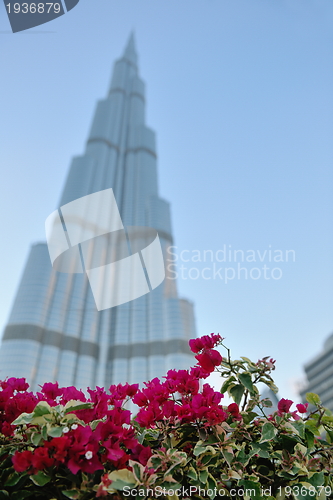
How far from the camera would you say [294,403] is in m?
0.96

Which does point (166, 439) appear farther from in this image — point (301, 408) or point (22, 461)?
point (301, 408)

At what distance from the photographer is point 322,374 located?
132 feet

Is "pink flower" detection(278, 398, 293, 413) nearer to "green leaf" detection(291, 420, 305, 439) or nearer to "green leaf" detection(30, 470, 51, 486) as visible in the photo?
"green leaf" detection(291, 420, 305, 439)

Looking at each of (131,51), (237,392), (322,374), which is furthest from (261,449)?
(131,51)

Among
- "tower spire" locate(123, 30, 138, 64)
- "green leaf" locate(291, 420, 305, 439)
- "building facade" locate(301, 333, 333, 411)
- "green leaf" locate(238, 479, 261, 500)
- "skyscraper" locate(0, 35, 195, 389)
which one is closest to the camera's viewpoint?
"green leaf" locate(238, 479, 261, 500)

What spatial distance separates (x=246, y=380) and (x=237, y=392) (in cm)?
5

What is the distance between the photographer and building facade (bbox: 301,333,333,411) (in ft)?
125

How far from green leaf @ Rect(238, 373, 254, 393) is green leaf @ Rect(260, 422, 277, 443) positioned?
0.28ft

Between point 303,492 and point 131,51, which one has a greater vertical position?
point 131,51

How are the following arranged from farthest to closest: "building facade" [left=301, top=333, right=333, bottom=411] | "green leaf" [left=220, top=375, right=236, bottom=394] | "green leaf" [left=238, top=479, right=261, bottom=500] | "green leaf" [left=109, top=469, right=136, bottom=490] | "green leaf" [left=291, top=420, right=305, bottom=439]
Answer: "building facade" [left=301, top=333, right=333, bottom=411], "green leaf" [left=220, top=375, right=236, bottom=394], "green leaf" [left=291, top=420, right=305, bottom=439], "green leaf" [left=238, top=479, right=261, bottom=500], "green leaf" [left=109, top=469, right=136, bottom=490]

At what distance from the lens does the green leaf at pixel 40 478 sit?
1.97ft

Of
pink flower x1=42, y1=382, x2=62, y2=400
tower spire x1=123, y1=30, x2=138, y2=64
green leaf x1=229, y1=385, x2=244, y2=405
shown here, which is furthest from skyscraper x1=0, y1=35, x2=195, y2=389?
green leaf x1=229, y1=385, x2=244, y2=405

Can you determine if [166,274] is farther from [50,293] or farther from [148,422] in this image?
[148,422]

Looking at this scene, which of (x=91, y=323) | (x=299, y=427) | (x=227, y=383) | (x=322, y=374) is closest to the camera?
(x=299, y=427)
